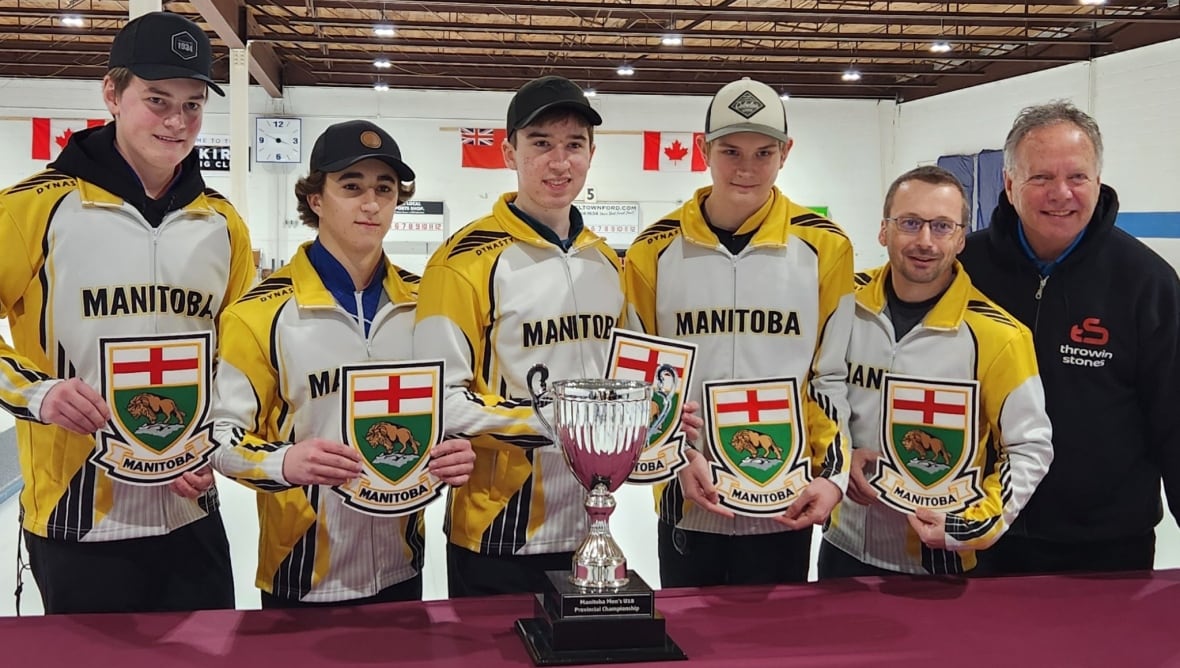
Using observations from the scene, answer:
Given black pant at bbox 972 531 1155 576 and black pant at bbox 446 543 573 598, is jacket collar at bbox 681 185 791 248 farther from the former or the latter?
black pant at bbox 972 531 1155 576

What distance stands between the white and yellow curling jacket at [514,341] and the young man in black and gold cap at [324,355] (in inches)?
4.7

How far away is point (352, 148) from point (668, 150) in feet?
45.1

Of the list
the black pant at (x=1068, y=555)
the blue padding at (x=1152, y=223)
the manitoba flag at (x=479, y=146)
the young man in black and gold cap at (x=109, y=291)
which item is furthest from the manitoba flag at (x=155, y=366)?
the manitoba flag at (x=479, y=146)

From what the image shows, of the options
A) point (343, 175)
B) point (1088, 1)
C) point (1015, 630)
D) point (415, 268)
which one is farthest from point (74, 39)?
point (1015, 630)

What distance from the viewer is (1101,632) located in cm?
151

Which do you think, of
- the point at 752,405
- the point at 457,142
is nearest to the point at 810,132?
the point at 457,142

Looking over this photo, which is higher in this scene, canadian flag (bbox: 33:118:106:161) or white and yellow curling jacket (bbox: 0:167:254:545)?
canadian flag (bbox: 33:118:106:161)

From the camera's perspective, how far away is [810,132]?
15711 mm

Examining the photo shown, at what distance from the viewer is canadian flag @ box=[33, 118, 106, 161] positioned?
45.4 feet

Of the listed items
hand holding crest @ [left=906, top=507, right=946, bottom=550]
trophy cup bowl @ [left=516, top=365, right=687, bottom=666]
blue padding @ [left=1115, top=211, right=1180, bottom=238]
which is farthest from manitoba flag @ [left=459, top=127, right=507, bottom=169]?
trophy cup bowl @ [left=516, top=365, right=687, bottom=666]

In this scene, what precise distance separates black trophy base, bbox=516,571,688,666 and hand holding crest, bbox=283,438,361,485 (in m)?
0.40

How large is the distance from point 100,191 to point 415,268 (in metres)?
12.3

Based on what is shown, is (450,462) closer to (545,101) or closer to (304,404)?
(304,404)

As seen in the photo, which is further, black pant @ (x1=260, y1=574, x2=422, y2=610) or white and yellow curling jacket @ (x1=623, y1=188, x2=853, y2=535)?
white and yellow curling jacket @ (x1=623, y1=188, x2=853, y2=535)
